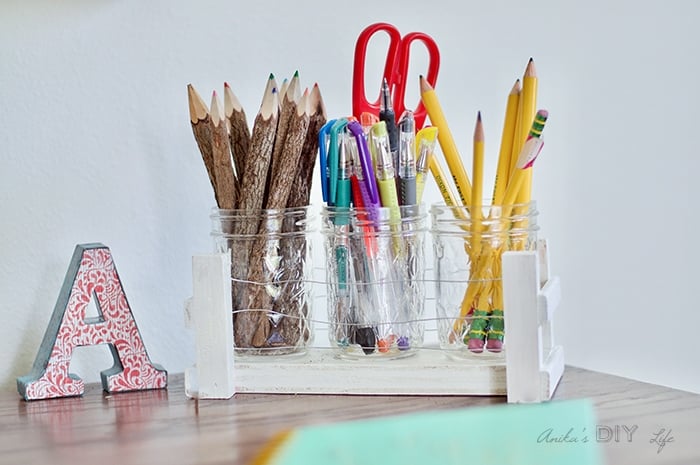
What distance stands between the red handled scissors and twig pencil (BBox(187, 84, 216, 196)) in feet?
0.45

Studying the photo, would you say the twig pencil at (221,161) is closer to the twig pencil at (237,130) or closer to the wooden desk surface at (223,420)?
the twig pencil at (237,130)

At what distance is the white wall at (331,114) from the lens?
0.95 m

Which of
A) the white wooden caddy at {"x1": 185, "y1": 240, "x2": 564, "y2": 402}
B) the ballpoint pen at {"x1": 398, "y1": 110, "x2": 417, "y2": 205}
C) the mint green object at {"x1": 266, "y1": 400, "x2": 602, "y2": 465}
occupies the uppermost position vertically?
the ballpoint pen at {"x1": 398, "y1": 110, "x2": 417, "y2": 205}

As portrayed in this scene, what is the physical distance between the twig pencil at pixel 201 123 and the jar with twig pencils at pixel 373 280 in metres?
0.12

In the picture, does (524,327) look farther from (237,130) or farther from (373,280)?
(237,130)

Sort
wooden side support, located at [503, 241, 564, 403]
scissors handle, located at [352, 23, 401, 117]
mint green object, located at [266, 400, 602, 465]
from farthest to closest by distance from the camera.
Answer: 1. scissors handle, located at [352, 23, 401, 117]
2. wooden side support, located at [503, 241, 564, 403]
3. mint green object, located at [266, 400, 602, 465]

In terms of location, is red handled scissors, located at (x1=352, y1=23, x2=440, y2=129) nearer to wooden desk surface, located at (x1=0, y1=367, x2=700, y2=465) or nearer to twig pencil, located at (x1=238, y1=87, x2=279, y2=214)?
twig pencil, located at (x1=238, y1=87, x2=279, y2=214)

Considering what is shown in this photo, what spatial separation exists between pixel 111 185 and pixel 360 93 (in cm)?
27

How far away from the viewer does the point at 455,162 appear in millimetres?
871

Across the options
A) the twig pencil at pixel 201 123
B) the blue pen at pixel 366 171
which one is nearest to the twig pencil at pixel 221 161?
the twig pencil at pixel 201 123

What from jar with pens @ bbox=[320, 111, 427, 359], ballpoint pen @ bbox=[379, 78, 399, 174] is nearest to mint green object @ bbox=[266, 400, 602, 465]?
jar with pens @ bbox=[320, 111, 427, 359]

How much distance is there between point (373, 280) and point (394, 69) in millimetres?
211

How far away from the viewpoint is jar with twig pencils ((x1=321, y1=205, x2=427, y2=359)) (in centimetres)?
85

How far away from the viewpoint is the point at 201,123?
86 centimetres
